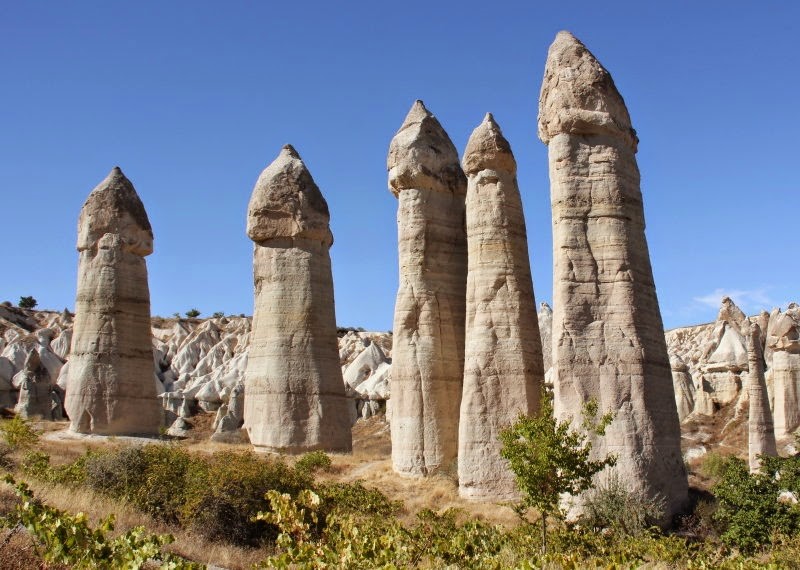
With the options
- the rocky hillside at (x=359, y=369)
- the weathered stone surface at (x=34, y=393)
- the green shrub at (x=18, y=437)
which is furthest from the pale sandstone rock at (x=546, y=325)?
the green shrub at (x=18, y=437)

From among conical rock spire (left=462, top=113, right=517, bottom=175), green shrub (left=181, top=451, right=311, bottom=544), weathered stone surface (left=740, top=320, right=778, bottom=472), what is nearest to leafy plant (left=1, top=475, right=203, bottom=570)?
green shrub (left=181, top=451, right=311, bottom=544)

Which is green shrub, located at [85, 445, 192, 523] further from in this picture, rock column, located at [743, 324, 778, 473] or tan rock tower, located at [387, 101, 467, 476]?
rock column, located at [743, 324, 778, 473]

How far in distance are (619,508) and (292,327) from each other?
37.3 ft

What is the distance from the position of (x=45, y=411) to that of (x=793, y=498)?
101 ft

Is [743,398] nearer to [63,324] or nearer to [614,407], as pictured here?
[614,407]

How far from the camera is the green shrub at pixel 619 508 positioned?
1242 centimetres

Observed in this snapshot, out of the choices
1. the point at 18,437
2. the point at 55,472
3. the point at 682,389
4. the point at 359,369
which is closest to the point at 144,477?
the point at 55,472

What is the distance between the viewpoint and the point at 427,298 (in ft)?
63.1

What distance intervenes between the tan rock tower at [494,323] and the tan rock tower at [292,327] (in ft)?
19.1

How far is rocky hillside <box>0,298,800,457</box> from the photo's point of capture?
28422mm

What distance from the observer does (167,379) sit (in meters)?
47.7

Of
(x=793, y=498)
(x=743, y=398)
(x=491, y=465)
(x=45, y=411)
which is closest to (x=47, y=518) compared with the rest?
(x=491, y=465)

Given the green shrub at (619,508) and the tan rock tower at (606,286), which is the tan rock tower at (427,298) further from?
the green shrub at (619,508)

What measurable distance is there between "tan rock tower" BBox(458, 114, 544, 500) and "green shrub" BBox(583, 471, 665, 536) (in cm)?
290
